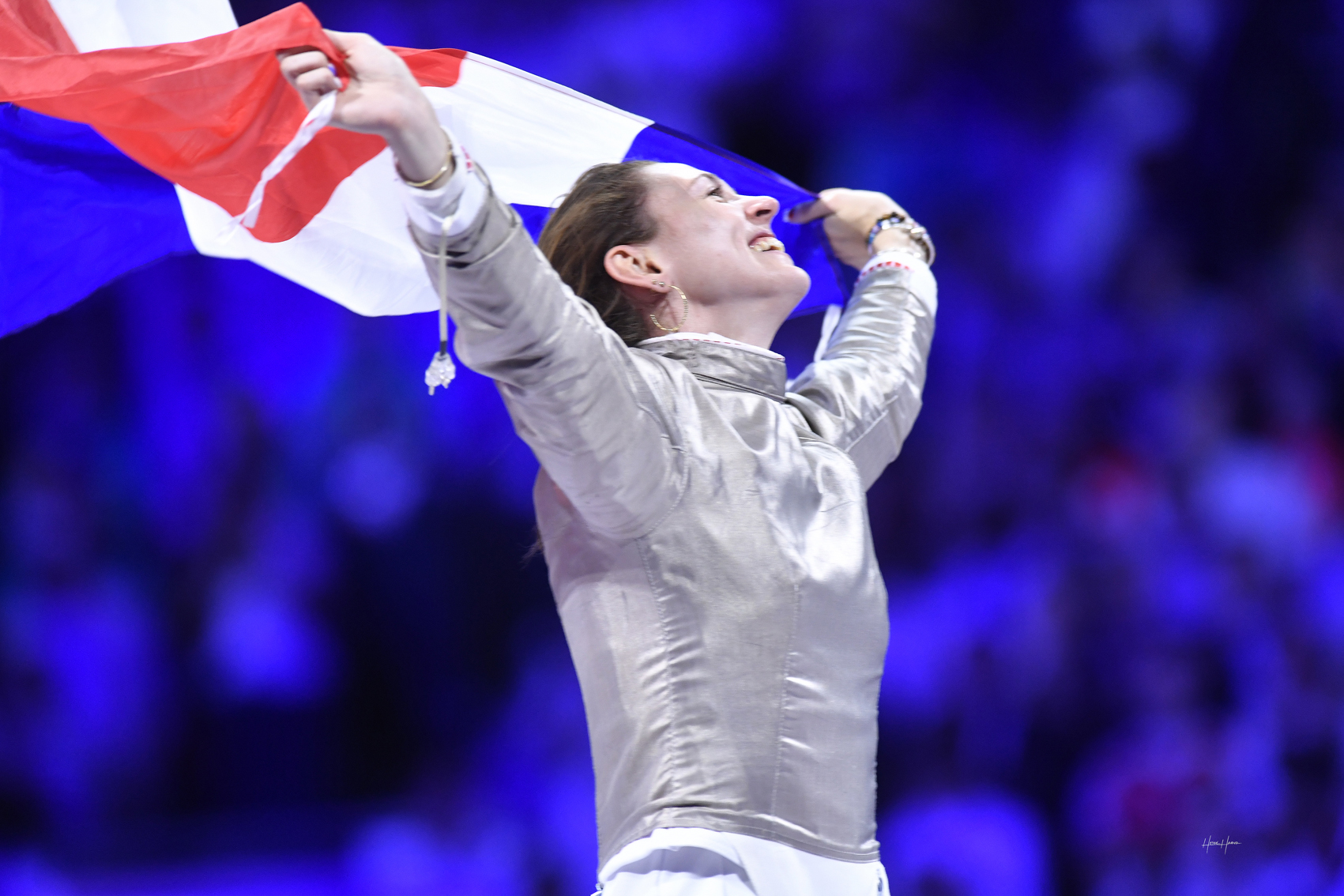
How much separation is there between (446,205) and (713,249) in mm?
539

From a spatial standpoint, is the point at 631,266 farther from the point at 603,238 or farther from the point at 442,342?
the point at 442,342

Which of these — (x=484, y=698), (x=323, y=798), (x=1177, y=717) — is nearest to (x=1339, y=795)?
(x=1177, y=717)

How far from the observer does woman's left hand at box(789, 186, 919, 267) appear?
7.36 feet

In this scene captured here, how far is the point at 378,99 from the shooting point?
119 cm

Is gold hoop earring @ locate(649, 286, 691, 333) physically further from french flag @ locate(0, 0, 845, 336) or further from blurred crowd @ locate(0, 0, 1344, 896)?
blurred crowd @ locate(0, 0, 1344, 896)

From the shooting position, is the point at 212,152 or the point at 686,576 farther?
the point at 212,152

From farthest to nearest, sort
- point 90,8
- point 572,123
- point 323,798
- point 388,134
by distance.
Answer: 1. point 323,798
2. point 572,123
3. point 90,8
4. point 388,134

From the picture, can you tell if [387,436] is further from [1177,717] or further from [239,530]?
[1177,717]

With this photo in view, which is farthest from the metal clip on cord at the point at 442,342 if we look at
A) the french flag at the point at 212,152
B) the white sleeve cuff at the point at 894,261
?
the white sleeve cuff at the point at 894,261

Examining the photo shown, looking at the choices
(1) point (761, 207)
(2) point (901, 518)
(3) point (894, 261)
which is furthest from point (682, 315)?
(2) point (901, 518)

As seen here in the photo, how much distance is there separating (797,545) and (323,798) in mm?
2407

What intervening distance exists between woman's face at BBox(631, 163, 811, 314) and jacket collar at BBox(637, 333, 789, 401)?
0.25 feet

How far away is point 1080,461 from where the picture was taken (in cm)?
380
